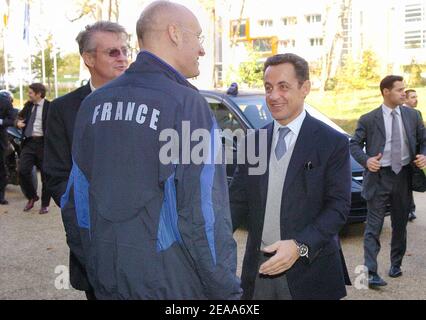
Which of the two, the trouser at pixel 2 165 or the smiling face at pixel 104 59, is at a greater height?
the smiling face at pixel 104 59

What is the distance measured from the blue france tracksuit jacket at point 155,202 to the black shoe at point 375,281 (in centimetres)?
388

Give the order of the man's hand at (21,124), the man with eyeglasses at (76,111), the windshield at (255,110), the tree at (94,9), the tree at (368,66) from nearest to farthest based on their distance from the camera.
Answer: the man with eyeglasses at (76,111) < the windshield at (255,110) < the man's hand at (21,124) < the tree at (368,66) < the tree at (94,9)

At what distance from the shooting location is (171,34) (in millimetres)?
2248

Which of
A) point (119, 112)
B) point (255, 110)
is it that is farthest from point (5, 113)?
point (119, 112)

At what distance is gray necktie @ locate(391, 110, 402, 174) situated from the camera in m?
5.80

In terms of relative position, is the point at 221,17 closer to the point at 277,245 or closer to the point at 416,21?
the point at 416,21

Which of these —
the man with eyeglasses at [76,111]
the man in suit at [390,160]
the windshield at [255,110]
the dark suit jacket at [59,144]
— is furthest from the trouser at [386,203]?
the dark suit jacket at [59,144]

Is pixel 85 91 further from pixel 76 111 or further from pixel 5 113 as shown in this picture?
pixel 5 113

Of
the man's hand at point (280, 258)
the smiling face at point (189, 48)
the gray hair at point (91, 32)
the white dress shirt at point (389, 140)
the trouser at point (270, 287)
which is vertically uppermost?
the gray hair at point (91, 32)

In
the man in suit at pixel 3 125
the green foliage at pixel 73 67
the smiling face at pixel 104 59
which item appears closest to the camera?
the smiling face at pixel 104 59

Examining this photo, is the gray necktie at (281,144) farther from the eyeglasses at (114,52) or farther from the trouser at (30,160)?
the trouser at (30,160)

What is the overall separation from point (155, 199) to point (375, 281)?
Answer: 165 inches

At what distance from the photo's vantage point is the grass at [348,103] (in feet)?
76.2
